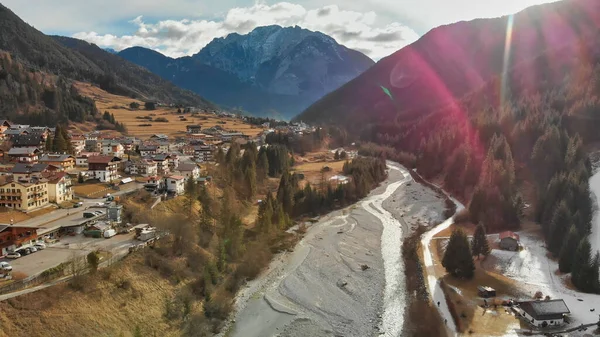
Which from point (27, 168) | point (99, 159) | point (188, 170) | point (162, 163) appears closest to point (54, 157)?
point (99, 159)

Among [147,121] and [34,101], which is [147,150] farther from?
[147,121]

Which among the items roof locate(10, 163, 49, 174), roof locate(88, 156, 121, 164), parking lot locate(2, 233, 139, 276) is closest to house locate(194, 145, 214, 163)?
roof locate(88, 156, 121, 164)

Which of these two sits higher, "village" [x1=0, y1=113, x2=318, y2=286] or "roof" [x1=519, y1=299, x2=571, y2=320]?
"village" [x1=0, y1=113, x2=318, y2=286]

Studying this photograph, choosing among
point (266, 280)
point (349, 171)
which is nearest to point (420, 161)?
point (349, 171)

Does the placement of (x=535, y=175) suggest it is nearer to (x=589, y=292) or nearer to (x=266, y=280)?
(x=589, y=292)

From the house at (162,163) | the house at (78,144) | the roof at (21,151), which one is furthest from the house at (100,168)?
the house at (78,144)

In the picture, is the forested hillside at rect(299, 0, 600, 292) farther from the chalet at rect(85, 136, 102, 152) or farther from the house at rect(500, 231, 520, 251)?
the chalet at rect(85, 136, 102, 152)

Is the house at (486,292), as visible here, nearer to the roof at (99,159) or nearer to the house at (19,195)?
the house at (19,195)
